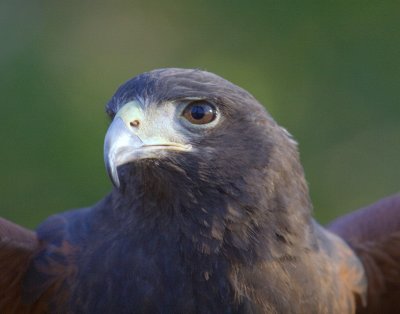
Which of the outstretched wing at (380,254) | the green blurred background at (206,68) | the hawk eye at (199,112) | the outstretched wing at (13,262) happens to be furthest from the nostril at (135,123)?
the green blurred background at (206,68)

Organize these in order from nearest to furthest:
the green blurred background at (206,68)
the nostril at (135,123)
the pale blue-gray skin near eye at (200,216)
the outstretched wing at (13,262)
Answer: the nostril at (135,123) → the pale blue-gray skin near eye at (200,216) → the outstretched wing at (13,262) → the green blurred background at (206,68)

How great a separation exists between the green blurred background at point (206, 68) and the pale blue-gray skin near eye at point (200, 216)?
12.9ft

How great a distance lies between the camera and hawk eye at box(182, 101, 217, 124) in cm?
454

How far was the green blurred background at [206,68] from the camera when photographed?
344 inches

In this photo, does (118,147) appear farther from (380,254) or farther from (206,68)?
(206,68)

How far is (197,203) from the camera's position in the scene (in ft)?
15.0

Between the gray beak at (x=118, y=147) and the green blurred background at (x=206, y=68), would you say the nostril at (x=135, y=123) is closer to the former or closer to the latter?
the gray beak at (x=118, y=147)

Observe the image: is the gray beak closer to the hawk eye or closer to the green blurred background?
the hawk eye

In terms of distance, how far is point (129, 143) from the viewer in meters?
4.32

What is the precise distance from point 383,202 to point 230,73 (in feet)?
11.7

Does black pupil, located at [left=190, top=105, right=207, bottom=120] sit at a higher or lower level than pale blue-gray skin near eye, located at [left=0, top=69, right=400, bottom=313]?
higher

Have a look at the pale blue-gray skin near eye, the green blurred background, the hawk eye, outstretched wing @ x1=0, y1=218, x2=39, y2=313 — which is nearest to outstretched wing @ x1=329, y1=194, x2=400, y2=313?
the pale blue-gray skin near eye

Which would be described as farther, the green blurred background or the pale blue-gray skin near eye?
the green blurred background

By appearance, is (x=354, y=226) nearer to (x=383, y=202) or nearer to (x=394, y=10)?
(x=383, y=202)
